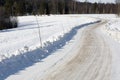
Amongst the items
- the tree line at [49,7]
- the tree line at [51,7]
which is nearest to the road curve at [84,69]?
the tree line at [49,7]

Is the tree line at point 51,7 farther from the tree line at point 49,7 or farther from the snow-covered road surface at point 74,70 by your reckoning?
the snow-covered road surface at point 74,70

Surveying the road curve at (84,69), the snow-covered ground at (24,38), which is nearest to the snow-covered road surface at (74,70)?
the road curve at (84,69)

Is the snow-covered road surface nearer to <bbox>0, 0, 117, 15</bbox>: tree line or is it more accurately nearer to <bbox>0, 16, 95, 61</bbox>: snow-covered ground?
<bbox>0, 16, 95, 61</bbox>: snow-covered ground

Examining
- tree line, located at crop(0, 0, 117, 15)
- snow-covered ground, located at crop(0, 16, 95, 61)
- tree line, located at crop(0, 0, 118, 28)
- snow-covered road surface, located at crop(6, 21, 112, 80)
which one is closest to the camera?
snow-covered road surface, located at crop(6, 21, 112, 80)

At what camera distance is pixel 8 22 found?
7500cm

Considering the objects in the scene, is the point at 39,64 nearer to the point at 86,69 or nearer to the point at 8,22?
the point at 86,69

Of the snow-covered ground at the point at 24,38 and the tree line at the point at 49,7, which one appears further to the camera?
the tree line at the point at 49,7

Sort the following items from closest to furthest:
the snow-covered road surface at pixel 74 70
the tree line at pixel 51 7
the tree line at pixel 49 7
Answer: the snow-covered road surface at pixel 74 70
the tree line at pixel 49 7
the tree line at pixel 51 7

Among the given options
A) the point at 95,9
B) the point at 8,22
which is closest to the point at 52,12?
the point at 95,9

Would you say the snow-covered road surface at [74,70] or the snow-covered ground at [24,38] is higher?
the snow-covered road surface at [74,70]

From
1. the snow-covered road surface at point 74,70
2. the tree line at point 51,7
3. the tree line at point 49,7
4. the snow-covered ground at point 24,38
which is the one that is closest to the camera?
the snow-covered road surface at point 74,70

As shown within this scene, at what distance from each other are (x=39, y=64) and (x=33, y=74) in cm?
222

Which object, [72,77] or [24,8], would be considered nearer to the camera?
[72,77]

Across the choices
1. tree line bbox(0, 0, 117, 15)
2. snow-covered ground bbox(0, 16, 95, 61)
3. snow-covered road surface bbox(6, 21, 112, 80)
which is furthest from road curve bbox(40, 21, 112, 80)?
tree line bbox(0, 0, 117, 15)
